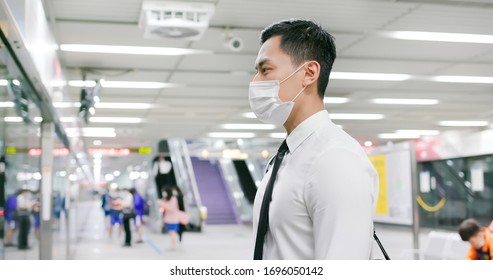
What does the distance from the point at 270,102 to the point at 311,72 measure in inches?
6.1

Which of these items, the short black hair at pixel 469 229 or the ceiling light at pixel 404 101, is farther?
the ceiling light at pixel 404 101

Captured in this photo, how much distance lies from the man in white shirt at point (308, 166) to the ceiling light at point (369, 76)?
311 inches

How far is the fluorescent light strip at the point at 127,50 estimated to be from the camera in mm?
7527

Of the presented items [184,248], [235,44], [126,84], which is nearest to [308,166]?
[235,44]

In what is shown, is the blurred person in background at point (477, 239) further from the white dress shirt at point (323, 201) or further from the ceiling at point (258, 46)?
the white dress shirt at point (323, 201)

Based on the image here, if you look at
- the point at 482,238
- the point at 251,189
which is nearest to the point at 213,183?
the point at 251,189

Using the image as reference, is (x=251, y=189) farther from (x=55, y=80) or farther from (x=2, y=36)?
(x=2, y=36)

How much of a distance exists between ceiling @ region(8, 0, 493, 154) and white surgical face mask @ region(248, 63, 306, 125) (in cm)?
129

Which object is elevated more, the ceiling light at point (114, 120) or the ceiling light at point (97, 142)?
the ceiling light at point (114, 120)

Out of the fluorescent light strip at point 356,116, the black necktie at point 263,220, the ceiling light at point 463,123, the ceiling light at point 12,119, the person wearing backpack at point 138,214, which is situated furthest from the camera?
the ceiling light at point 463,123

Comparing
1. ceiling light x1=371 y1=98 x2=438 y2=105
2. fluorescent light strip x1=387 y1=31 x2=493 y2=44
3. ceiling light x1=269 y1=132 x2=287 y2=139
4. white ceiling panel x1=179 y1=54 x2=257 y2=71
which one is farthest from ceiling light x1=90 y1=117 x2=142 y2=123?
fluorescent light strip x1=387 y1=31 x2=493 y2=44

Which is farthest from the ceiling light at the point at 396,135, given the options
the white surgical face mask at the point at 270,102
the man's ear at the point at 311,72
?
the man's ear at the point at 311,72

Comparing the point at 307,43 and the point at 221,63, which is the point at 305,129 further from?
the point at 221,63
